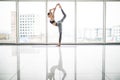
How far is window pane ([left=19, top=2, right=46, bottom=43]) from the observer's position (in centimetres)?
952

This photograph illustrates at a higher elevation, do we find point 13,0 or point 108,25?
point 13,0

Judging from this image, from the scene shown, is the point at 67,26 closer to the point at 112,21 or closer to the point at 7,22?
the point at 112,21

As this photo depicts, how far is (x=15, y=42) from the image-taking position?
9.47 meters

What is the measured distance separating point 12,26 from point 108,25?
3.71m

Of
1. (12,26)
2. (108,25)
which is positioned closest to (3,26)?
(12,26)

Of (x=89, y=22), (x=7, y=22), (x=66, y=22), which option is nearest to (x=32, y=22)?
(x=7, y=22)

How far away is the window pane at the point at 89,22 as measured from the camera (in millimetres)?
9531

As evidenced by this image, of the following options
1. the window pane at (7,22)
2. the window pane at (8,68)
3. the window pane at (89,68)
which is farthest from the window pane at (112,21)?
the window pane at (8,68)

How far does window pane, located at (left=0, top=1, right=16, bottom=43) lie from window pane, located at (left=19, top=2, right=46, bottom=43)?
27 cm

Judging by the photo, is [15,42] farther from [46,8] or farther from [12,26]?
[46,8]

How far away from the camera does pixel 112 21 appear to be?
32.0 ft

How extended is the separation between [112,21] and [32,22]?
3.14 m

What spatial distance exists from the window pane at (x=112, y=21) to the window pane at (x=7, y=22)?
3.61 meters

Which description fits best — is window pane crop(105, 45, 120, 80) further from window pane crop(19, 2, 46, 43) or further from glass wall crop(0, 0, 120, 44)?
window pane crop(19, 2, 46, 43)
